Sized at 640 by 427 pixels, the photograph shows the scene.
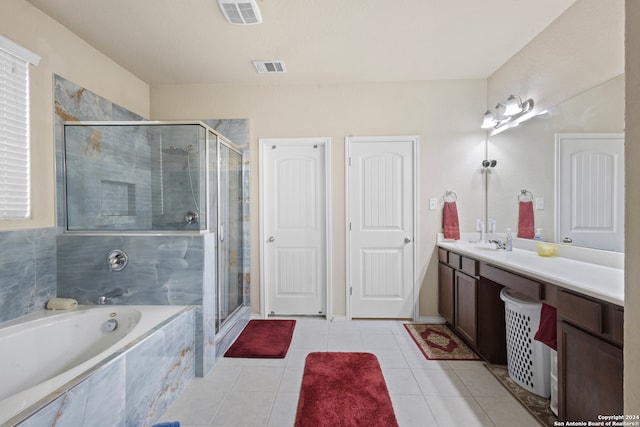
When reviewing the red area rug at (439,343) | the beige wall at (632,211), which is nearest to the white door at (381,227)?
the red area rug at (439,343)

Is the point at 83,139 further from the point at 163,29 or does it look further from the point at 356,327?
the point at 356,327

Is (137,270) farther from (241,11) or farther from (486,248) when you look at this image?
(486,248)

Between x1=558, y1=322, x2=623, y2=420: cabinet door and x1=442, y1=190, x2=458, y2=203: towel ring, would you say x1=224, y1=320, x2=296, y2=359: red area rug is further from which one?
x1=442, y1=190, x2=458, y2=203: towel ring

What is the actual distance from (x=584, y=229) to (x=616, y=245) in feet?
0.66

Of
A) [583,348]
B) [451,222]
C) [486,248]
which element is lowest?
[583,348]

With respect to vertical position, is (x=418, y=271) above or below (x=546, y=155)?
below

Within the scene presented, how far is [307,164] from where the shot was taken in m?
2.96

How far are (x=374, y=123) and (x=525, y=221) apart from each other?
1677 millimetres

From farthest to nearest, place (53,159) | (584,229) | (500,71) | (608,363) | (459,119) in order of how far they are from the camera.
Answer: (459,119)
(500,71)
(53,159)
(584,229)
(608,363)

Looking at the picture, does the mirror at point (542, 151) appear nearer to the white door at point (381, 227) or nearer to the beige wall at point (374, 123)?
the beige wall at point (374, 123)

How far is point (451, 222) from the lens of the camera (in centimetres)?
282

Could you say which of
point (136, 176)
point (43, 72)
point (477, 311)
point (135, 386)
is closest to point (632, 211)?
point (477, 311)

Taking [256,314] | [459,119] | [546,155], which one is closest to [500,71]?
[459,119]

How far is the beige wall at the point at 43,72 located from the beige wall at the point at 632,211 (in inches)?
109
